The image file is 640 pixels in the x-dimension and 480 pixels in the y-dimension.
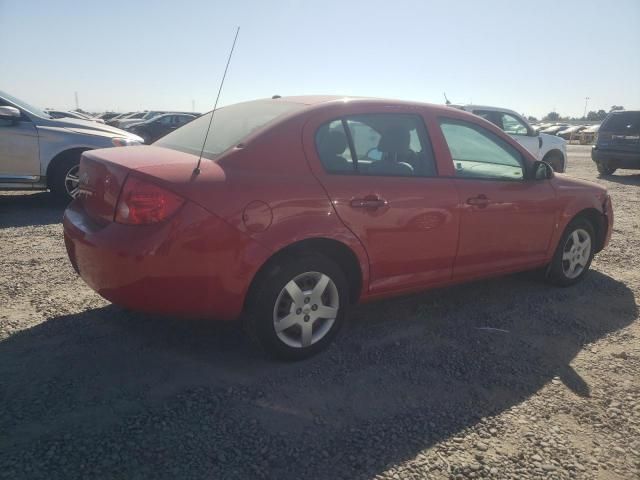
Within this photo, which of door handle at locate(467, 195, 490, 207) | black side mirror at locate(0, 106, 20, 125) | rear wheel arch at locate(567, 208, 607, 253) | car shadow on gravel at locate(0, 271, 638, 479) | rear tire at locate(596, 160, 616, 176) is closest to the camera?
car shadow on gravel at locate(0, 271, 638, 479)

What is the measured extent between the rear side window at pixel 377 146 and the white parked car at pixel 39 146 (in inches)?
180

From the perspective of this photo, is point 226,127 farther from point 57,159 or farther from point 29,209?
point 29,209

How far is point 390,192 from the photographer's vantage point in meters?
3.15

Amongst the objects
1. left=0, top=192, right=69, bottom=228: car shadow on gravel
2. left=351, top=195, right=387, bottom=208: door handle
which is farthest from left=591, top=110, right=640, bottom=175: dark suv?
left=0, top=192, right=69, bottom=228: car shadow on gravel

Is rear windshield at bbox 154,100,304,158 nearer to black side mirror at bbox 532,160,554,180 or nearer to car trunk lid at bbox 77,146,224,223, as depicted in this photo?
car trunk lid at bbox 77,146,224,223

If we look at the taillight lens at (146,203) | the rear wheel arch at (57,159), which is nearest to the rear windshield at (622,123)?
the rear wheel arch at (57,159)

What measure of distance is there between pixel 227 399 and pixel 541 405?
1694 mm

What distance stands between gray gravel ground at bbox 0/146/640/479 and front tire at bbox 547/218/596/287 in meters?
0.46

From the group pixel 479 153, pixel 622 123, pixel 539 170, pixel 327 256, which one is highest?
pixel 622 123

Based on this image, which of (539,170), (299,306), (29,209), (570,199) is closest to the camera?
(299,306)

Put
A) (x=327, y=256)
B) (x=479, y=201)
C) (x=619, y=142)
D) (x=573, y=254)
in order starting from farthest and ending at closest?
(x=619, y=142) → (x=573, y=254) → (x=479, y=201) → (x=327, y=256)

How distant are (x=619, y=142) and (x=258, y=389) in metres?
13.4

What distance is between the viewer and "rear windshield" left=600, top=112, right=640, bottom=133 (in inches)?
501

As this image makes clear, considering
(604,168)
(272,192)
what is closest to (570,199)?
(272,192)
